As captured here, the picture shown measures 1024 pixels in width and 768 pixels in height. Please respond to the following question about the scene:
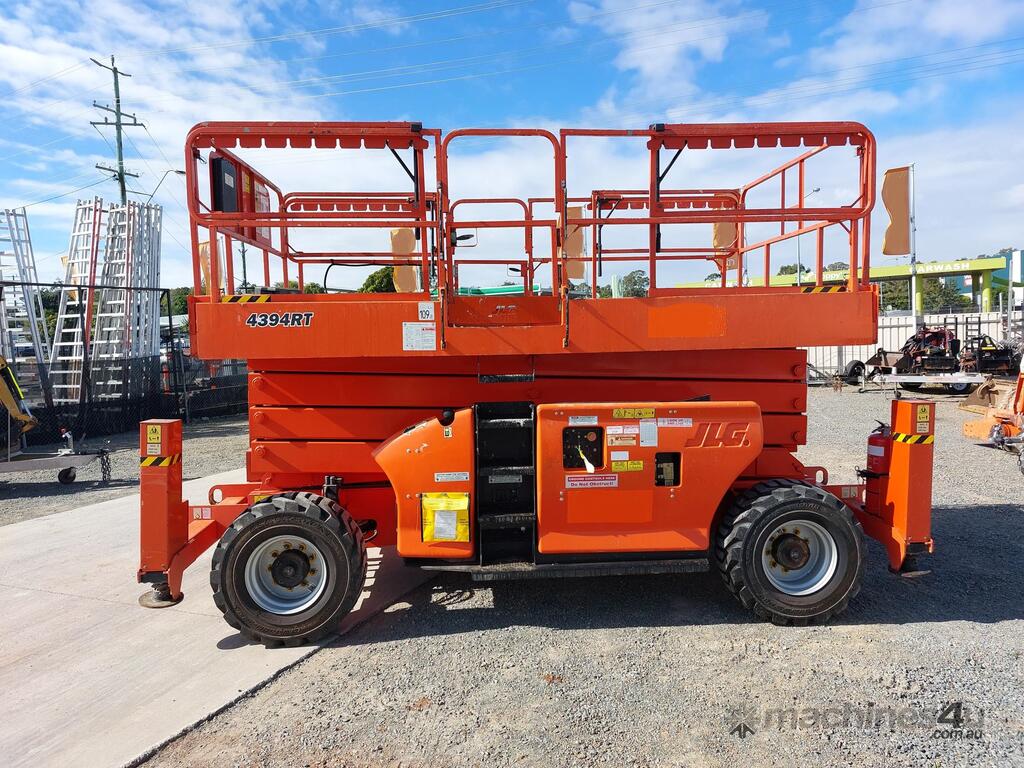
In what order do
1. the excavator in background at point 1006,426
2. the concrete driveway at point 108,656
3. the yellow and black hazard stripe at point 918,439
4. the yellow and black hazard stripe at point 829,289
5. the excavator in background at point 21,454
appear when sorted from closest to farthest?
the concrete driveway at point 108,656
the yellow and black hazard stripe at point 918,439
the yellow and black hazard stripe at point 829,289
the excavator in background at point 21,454
the excavator in background at point 1006,426

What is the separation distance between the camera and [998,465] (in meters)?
8.59

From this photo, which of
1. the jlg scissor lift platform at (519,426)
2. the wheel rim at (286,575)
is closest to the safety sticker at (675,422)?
A: the jlg scissor lift platform at (519,426)

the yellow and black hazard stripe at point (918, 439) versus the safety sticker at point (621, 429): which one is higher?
the safety sticker at point (621, 429)

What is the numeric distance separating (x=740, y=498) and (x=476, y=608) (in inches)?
76.4

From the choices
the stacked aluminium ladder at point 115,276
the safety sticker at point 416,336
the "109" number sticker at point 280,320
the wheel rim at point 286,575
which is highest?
the stacked aluminium ladder at point 115,276

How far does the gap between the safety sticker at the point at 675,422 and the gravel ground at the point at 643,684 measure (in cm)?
129

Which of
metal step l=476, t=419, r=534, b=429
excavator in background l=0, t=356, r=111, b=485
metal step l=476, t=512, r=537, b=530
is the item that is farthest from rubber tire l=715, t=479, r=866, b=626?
excavator in background l=0, t=356, r=111, b=485

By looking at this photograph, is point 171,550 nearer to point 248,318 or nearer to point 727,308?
point 248,318

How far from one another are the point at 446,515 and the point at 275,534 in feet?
3.43

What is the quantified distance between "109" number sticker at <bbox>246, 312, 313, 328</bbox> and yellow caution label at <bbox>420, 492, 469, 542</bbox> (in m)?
1.32

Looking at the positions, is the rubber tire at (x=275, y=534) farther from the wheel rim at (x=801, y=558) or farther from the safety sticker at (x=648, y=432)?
the wheel rim at (x=801, y=558)

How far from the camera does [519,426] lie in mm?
3998

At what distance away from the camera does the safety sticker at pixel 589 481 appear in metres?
3.89

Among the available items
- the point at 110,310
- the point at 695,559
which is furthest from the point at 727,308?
the point at 110,310
